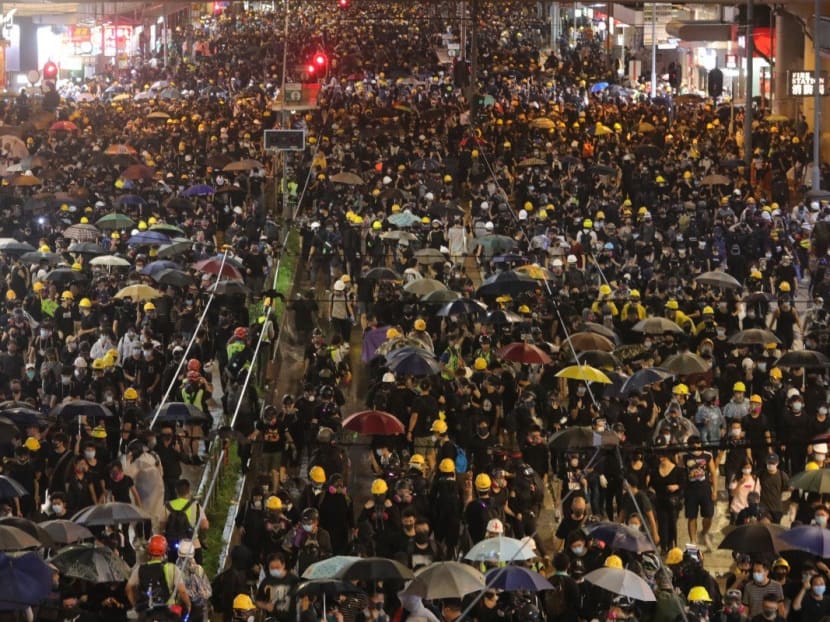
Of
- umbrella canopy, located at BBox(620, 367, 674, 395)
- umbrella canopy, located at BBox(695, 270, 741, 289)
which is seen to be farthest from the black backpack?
umbrella canopy, located at BBox(695, 270, 741, 289)

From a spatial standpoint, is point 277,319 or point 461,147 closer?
point 277,319

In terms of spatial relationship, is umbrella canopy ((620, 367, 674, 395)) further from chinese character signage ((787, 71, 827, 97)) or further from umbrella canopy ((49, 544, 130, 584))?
chinese character signage ((787, 71, 827, 97))

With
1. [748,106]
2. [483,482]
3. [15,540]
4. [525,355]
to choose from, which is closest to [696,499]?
[483,482]

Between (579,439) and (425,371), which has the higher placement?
(425,371)

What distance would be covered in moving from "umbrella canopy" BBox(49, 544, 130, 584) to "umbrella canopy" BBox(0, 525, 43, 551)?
206 millimetres

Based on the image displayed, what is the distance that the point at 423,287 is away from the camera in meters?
26.4

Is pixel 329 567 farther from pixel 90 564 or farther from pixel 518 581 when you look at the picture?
pixel 90 564

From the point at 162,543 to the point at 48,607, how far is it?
1239mm

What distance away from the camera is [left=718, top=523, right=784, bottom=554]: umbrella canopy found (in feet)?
50.1

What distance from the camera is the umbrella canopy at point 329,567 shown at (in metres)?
14.3

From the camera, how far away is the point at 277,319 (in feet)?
88.8

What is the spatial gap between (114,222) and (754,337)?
1461cm

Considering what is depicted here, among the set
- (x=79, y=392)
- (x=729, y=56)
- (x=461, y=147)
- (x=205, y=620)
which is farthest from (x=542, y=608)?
(x=729, y=56)

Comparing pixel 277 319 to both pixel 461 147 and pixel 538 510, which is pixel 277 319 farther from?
pixel 461 147
